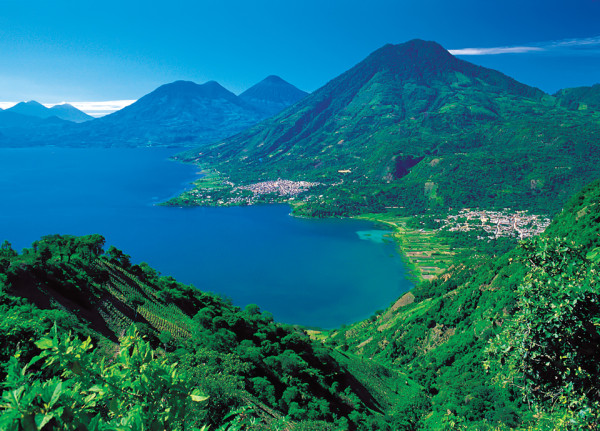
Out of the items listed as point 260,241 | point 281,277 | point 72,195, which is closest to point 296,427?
point 281,277

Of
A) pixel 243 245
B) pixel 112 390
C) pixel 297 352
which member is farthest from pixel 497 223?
pixel 112 390

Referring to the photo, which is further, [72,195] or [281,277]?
[72,195]

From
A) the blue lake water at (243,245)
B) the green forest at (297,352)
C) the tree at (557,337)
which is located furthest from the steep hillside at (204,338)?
the blue lake water at (243,245)

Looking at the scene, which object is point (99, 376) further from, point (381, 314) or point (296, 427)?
point (381, 314)

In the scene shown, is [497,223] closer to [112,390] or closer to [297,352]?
[297,352]

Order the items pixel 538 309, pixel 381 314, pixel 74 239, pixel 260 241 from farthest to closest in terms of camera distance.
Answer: pixel 260 241
pixel 381 314
pixel 74 239
pixel 538 309

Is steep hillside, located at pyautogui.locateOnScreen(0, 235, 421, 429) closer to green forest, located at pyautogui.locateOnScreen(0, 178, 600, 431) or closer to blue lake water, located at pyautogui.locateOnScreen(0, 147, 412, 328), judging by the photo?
green forest, located at pyautogui.locateOnScreen(0, 178, 600, 431)

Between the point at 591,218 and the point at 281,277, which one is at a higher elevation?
the point at 591,218
